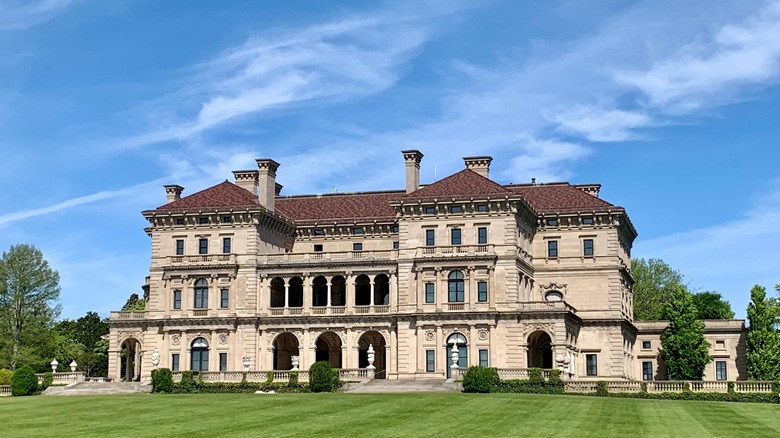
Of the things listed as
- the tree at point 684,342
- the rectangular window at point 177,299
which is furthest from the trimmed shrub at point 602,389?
the rectangular window at point 177,299

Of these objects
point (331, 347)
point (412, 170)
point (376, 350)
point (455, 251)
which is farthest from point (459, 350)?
point (412, 170)

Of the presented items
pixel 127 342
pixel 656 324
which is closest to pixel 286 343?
pixel 127 342

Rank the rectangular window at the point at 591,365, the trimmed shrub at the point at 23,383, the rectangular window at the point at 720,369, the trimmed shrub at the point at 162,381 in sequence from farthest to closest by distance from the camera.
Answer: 1. the rectangular window at the point at 720,369
2. the rectangular window at the point at 591,365
3. the trimmed shrub at the point at 162,381
4. the trimmed shrub at the point at 23,383

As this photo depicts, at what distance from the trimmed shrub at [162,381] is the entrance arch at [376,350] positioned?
1615 cm

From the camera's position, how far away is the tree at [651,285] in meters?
112

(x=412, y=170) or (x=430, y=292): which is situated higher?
(x=412, y=170)

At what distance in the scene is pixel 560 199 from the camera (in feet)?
271

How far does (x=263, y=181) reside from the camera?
83.8 metres

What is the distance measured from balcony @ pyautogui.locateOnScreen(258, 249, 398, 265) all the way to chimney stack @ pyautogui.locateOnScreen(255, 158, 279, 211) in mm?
4359

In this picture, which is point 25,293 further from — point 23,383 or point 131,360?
point 23,383

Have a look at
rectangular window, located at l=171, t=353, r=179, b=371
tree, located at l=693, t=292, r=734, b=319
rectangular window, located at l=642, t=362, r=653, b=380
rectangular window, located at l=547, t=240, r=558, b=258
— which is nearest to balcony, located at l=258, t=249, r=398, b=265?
rectangular window, located at l=171, t=353, r=179, b=371

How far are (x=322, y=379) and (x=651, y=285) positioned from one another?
196 feet

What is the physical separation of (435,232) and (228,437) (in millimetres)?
42357

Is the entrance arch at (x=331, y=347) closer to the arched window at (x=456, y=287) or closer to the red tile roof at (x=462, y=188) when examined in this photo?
the arched window at (x=456, y=287)
